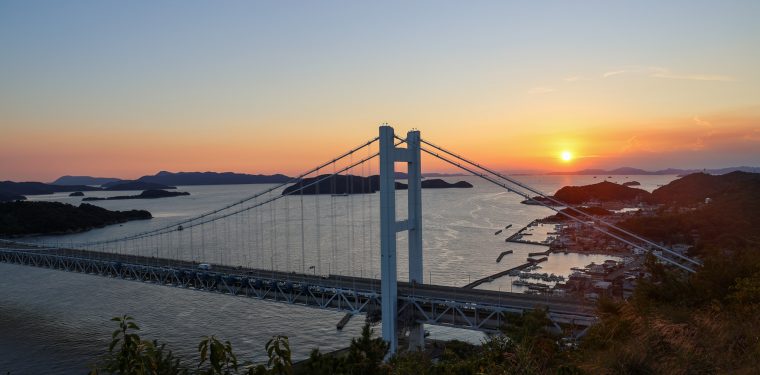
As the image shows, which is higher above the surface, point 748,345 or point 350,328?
point 748,345

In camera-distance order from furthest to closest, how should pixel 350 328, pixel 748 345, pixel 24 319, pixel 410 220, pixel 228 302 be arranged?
pixel 228 302 → pixel 24 319 → pixel 350 328 → pixel 410 220 → pixel 748 345

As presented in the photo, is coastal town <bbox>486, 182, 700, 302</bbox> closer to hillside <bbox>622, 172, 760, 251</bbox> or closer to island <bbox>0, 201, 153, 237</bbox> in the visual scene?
hillside <bbox>622, 172, 760, 251</bbox>

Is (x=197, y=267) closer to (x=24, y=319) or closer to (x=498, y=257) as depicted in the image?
(x=24, y=319)

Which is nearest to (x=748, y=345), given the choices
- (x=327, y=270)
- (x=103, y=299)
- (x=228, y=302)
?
(x=228, y=302)

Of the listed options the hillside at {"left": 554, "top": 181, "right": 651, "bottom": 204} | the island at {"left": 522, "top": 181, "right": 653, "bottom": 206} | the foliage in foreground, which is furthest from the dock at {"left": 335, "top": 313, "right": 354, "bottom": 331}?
the hillside at {"left": 554, "top": 181, "right": 651, "bottom": 204}

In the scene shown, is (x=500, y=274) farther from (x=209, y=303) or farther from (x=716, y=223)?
(x=716, y=223)

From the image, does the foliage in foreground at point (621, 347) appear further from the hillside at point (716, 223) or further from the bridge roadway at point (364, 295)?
the hillside at point (716, 223)

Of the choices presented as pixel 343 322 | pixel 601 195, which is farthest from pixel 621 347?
pixel 601 195
